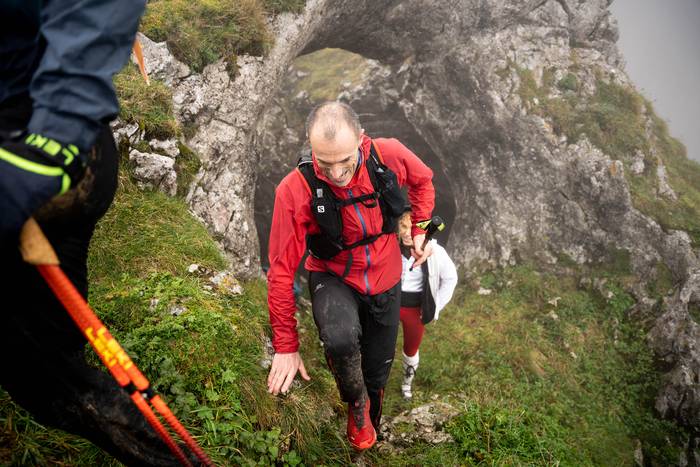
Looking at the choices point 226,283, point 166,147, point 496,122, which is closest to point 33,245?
point 226,283

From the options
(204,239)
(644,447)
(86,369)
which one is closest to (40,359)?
(86,369)

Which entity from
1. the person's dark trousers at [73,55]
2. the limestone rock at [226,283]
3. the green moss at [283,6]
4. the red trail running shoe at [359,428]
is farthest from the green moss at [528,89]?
the person's dark trousers at [73,55]

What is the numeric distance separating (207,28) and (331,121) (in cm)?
674

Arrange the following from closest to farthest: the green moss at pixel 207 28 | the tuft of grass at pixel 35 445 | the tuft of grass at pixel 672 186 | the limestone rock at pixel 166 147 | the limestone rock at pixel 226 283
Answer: the tuft of grass at pixel 35 445, the limestone rock at pixel 226 283, the limestone rock at pixel 166 147, the green moss at pixel 207 28, the tuft of grass at pixel 672 186

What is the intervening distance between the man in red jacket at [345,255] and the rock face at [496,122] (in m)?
4.85

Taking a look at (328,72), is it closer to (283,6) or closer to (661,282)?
(283,6)

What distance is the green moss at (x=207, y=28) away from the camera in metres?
7.90

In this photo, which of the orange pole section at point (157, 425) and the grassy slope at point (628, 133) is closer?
the orange pole section at point (157, 425)

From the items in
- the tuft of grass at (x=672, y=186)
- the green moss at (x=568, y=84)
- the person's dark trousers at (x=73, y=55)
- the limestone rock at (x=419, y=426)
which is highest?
the person's dark trousers at (x=73, y=55)

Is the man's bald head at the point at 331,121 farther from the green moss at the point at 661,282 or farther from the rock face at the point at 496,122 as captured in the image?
the green moss at the point at 661,282

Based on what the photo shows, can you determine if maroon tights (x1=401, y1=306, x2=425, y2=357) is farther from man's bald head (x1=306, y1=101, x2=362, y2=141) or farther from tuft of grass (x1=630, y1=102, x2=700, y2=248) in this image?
tuft of grass (x1=630, y1=102, x2=700, y2=248)

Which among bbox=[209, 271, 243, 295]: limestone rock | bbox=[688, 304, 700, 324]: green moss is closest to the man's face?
bbox=[209, 271, 243, 295]: limestone rock

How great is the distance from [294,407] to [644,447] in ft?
25.7

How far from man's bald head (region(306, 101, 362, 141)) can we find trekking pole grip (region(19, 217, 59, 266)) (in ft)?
7.78
